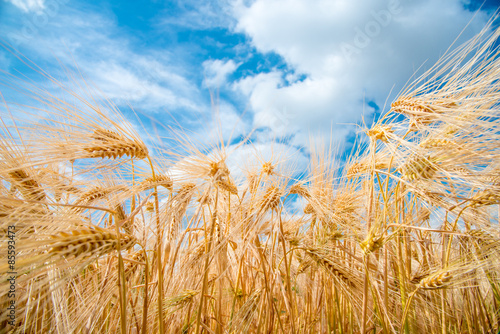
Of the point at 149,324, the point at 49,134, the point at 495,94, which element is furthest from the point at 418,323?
the point at 49,134

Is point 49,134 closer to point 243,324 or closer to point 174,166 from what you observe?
point 174,166

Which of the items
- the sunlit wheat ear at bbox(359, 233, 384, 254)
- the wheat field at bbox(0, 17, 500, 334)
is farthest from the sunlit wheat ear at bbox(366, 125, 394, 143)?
the sunlit wheat ear at bbox(359, 233, 384, 254)

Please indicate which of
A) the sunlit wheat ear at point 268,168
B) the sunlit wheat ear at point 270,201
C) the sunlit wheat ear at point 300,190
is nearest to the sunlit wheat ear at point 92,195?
the sunlit wheat ear at point 270,201

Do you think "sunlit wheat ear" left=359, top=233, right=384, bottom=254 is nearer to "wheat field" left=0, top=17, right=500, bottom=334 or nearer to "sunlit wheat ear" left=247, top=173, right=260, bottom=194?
"wheat field" left=0, top=17, right=500, bottom=334

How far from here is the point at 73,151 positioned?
112cm

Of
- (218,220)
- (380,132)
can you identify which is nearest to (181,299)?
(218,220)

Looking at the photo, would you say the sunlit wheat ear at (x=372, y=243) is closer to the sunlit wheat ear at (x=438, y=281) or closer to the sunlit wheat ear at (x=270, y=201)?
the sunlit wheat ear at (x=438, y=281)

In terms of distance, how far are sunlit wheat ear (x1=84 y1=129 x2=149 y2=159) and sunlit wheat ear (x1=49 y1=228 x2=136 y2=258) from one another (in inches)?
15.6

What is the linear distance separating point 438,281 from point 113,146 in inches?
66.6

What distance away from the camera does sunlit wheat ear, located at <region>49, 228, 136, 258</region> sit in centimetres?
76

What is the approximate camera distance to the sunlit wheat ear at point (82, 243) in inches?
29.8

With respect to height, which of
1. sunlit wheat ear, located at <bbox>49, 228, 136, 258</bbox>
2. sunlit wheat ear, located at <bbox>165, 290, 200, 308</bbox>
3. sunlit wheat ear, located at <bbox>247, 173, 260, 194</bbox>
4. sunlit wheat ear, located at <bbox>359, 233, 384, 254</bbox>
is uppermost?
sunlit wheat ear, located at <bbox>247, 173, 260, 194</bbox>

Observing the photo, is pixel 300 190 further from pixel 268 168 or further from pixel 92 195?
pixel 92 195

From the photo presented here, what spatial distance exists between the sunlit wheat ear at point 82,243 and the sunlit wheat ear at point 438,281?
1467 millimetres
